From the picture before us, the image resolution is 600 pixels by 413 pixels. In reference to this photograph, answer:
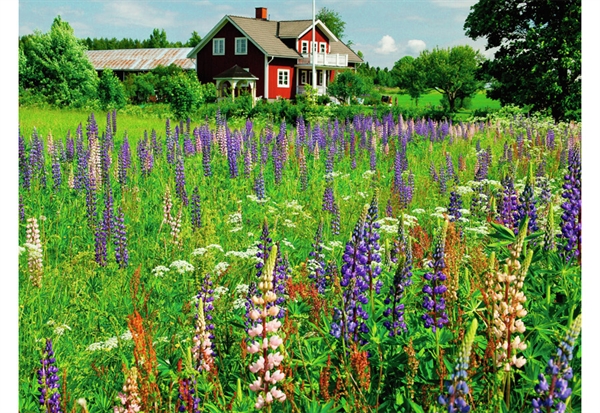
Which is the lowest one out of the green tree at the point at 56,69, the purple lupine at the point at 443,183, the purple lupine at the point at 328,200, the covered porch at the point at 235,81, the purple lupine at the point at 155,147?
the purple lupine at the point at 328,200

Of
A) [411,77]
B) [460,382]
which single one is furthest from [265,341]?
[411,77]

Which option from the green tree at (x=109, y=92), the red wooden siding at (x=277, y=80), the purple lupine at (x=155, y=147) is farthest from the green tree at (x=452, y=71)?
the purple lupine at (x=155, y=147)

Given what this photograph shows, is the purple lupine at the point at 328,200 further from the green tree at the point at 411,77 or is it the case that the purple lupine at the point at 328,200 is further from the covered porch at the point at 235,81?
the green tree at the point at 411,77

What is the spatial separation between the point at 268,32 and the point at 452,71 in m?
14.8

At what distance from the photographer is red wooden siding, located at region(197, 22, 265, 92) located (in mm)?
42188

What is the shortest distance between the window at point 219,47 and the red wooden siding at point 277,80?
3.66m

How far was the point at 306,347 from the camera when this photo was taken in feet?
9.59

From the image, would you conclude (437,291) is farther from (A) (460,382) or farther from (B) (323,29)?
(B) (323,29)

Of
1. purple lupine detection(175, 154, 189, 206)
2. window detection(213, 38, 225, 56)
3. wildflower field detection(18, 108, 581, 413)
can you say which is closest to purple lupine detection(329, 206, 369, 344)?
wildflower field detection(18, 108, 581, 413)

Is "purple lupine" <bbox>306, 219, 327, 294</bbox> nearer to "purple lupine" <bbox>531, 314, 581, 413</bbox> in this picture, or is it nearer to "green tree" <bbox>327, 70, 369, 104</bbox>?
"purple lupine" <bbox>531, 314, 581, 413</bbox>

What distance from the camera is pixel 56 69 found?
2783 centimetres

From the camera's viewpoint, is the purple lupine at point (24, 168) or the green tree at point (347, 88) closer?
the purple lupine at point (24, 168)

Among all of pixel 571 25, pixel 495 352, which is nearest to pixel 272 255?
pixel 495 352

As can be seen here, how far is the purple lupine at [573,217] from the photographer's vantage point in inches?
126
